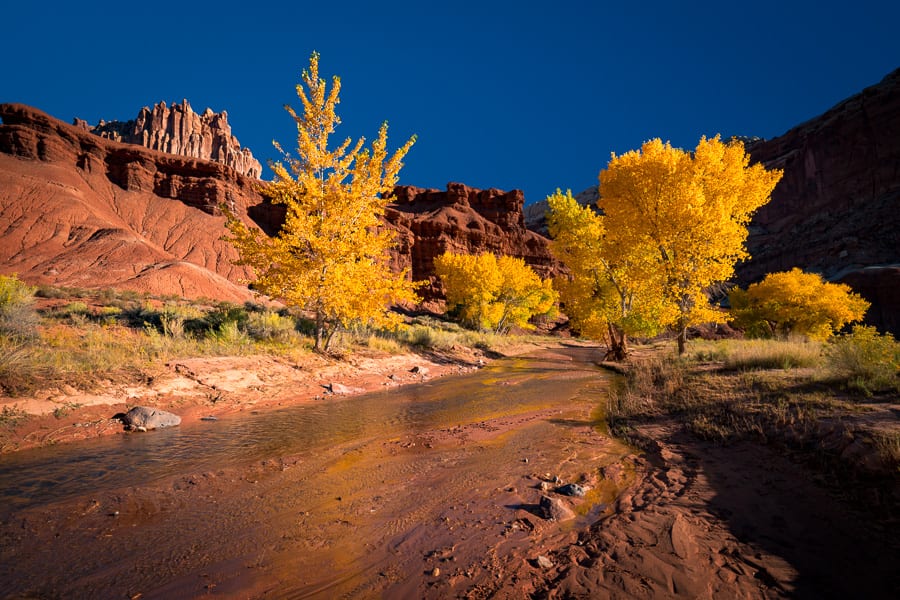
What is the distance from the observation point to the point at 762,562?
A: 8.66 feet

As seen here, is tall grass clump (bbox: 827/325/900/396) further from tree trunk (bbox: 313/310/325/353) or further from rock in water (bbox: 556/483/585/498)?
tree trunk (bbox: 313/310/325/353)

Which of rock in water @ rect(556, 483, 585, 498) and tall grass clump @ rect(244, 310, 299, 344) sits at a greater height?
tall grass clump @ rect(244, 310, 299, 344)

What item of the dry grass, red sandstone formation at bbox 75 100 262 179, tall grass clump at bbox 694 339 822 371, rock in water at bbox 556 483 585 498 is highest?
red sandstone formation at bbox 75 100 262 179

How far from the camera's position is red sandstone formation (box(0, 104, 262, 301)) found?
35.4 meters

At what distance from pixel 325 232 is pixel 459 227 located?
2816 inches

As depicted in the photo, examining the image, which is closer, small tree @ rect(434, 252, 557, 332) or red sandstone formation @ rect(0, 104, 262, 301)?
red sandstone formation @ rect(0, 104, 262, 301)

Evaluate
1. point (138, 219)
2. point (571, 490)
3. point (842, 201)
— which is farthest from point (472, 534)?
point (842, 201)

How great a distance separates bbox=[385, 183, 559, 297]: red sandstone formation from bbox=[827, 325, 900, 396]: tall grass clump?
6651 cm

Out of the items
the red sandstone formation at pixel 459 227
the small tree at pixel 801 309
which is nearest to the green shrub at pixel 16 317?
the small tree at pixel 801 309

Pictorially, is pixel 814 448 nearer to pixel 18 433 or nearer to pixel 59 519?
pixel 59 519

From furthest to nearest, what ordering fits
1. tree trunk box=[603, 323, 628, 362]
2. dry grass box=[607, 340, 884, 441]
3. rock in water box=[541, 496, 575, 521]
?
tree trunk box=[603, 323, 628, 362]
dry grass box=[607, 340, 884, 441]
rock in water box=[541, 496, 575, 521]

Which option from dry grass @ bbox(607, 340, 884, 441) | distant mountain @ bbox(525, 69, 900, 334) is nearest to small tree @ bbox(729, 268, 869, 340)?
dry grass @ bbox(607, 340, 884, 441)

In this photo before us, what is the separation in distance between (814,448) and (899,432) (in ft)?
2.33

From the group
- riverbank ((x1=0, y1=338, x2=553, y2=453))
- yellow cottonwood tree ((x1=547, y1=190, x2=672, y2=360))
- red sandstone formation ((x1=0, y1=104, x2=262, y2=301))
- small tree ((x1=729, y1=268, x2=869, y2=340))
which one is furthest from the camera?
red sandstone formation ((x1=0, y1=104, x2=262, y2=301))
